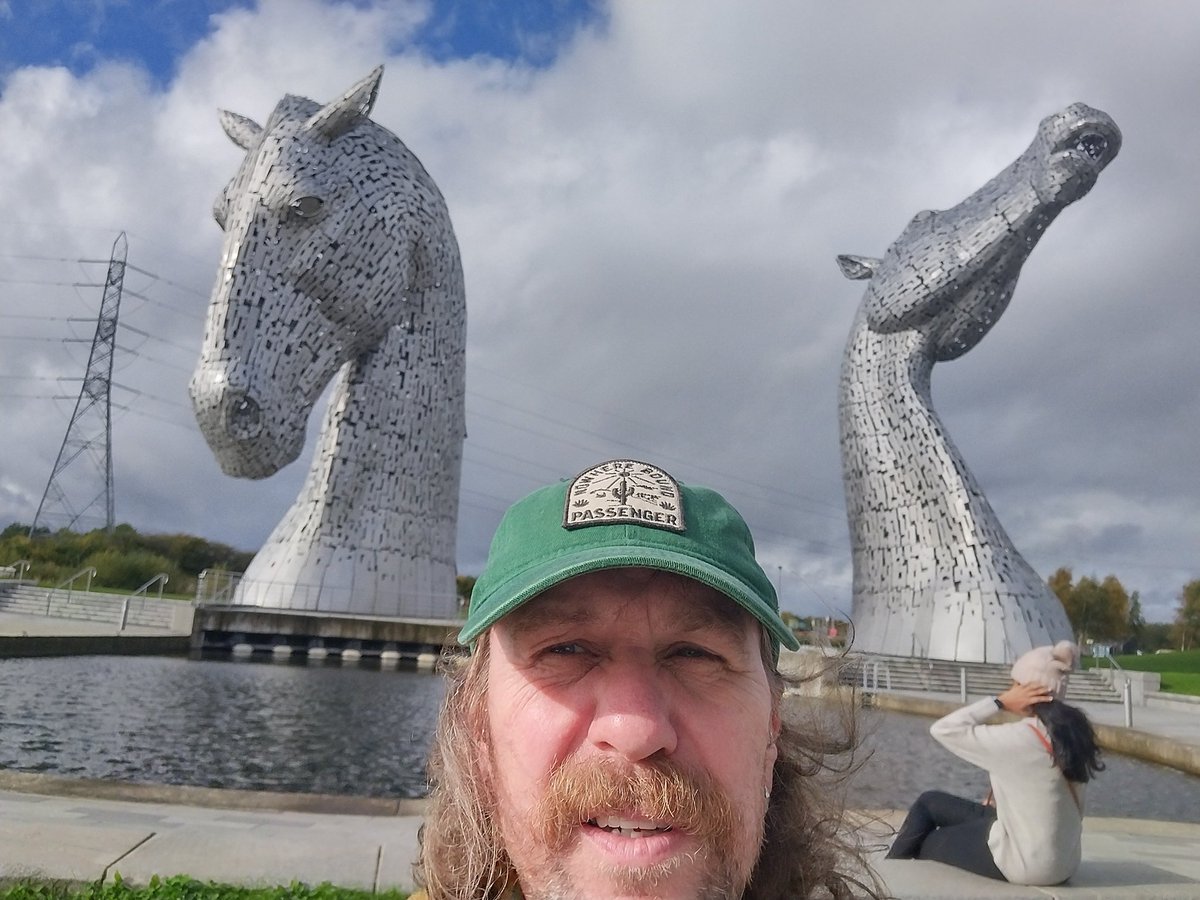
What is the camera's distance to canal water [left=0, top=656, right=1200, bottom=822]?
20.8ft

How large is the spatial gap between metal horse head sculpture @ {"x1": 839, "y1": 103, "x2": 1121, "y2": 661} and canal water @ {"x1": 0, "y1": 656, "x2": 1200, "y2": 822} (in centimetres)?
610

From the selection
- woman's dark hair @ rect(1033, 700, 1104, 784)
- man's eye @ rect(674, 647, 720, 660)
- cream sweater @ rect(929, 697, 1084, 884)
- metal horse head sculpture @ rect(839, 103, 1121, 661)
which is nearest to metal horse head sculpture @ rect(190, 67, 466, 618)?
metal horse head sculpture @ rect(839, 103, 1121, 661)

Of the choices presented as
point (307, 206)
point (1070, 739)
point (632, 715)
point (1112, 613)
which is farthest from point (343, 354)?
point (1112, 613)

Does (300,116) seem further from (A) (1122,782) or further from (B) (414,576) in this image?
(A) (1122,782)

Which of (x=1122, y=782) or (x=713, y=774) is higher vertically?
(x=713, y=774)

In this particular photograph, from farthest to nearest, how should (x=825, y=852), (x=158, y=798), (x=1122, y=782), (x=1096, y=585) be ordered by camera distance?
(x=1096, y=585) < (x=1122, y=782) < (x=158, y=798) < (x=825, y=852)

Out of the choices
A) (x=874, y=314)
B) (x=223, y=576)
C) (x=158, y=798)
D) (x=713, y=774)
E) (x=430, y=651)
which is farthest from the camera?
(x=223, y=576)

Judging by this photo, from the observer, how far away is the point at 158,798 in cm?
468

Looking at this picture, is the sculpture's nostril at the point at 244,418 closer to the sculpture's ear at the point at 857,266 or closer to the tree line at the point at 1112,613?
the sculpture's ear at the point at 857,266

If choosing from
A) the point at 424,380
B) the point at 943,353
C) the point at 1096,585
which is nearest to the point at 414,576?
the point at 424,380

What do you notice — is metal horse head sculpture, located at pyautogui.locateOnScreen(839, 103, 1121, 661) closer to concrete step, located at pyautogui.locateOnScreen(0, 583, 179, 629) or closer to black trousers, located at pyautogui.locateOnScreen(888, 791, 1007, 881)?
black trousers, located at pyautogui.locateOnScreen(888, 791, 1007, 881)

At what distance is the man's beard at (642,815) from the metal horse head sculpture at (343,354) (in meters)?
14.5

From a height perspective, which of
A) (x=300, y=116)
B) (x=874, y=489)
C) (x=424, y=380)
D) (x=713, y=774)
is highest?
(x=300, y=116)

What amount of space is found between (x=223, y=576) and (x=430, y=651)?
39.1 ft
